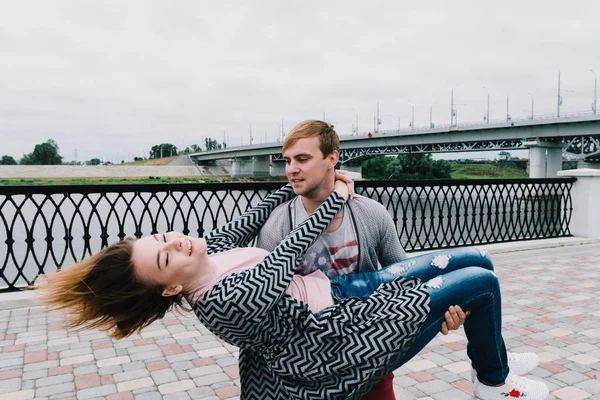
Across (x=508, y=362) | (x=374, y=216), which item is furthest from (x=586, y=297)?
(x=374, y=216)

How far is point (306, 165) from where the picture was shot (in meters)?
2.33

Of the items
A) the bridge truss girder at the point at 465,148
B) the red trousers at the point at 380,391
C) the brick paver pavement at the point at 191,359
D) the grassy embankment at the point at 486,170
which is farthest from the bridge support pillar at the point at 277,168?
the red trousers at the point at 380,391

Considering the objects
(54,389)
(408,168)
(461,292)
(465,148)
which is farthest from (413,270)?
(408,168)

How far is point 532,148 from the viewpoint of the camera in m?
38.0

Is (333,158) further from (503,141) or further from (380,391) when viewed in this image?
(503,141)

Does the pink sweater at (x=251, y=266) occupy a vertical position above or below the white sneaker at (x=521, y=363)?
above

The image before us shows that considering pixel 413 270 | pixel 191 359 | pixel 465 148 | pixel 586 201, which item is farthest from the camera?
pixel 465 148

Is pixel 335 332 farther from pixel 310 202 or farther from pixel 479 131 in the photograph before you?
pixel 479 131

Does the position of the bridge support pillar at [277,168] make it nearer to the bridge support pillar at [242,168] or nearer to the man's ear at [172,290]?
the bridge support pillar at [242,168]

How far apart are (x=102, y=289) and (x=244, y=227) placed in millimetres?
787

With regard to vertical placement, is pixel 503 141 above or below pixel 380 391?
above

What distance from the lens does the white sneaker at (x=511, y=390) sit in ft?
8.09

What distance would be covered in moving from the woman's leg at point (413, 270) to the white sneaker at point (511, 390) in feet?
2.01

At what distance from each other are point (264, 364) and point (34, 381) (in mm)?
1977
